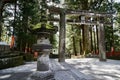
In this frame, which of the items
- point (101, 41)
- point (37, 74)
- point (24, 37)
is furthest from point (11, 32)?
point (37, 74)

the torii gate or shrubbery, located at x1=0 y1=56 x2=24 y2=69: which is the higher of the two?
the torii gate

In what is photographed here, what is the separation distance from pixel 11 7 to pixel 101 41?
12.4m

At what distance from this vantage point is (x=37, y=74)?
6.06 metres

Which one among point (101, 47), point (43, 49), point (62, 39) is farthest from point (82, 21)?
point (43, 49)

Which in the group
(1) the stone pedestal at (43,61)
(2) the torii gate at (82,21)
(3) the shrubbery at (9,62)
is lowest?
(3) the shrubbery at (9,62)

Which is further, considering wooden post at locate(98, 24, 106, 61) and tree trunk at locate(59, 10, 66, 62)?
wooden post at locate(98, 24, 106, 61)

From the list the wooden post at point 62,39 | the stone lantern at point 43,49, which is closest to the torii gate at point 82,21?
the wooden post at point 62,39

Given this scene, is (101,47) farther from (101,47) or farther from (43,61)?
(43,61)

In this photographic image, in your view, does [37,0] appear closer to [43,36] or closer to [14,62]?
[14,62]

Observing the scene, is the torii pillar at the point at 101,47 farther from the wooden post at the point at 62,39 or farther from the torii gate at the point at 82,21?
the wooden post at the point at 62,39

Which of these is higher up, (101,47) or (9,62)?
(101,47)

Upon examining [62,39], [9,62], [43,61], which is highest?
[62,39]

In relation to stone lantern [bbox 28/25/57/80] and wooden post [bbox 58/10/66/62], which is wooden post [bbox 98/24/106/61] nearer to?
wooden post [bbox 58/10/66/62]

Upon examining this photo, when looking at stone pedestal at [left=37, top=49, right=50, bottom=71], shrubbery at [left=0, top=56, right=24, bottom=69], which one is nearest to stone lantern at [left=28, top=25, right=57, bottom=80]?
stone pedestal at [left=37, top=49, right=50, bottom=71]
